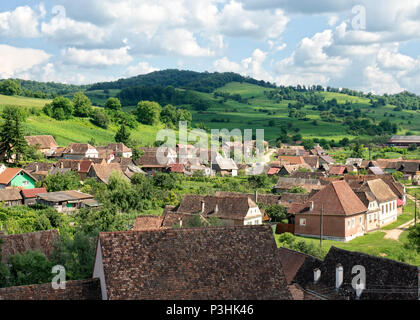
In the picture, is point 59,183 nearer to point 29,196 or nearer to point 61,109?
point 29,196

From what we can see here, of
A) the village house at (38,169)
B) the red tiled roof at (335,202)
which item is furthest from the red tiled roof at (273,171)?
the red tiled roof at (335,202)

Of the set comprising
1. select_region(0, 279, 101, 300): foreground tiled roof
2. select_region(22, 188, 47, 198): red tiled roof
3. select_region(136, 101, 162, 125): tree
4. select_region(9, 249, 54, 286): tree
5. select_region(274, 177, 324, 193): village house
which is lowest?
select_region(274, 177, 324, 193): village house

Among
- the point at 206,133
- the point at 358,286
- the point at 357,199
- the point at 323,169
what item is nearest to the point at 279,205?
the point at 357,199

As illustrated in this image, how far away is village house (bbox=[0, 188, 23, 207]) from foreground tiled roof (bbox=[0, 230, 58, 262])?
96.3 feet

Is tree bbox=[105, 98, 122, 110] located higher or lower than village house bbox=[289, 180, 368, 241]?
higher

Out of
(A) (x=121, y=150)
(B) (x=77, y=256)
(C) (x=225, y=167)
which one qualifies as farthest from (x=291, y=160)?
(B) (x=77, y=256)

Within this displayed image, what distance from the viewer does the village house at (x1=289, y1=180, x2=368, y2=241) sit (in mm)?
46625

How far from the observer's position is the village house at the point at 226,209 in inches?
1949

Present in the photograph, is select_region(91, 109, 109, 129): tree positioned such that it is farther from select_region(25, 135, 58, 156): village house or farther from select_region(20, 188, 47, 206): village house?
select_region(20, 188, 47, 206): village house

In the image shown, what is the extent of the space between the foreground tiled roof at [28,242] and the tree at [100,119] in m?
95.9

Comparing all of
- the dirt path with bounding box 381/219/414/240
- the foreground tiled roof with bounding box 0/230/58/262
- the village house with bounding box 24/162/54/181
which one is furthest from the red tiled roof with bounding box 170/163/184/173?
the foreground tiled roof with bounding box 0/230/58/262

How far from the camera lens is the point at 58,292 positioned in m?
15.8

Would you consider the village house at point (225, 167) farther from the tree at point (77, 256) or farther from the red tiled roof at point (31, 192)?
the tree at point (77, 256)

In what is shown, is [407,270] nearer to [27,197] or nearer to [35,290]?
[35,290]
